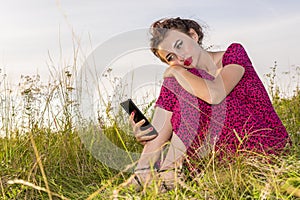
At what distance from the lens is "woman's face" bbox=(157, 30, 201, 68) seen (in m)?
2.62

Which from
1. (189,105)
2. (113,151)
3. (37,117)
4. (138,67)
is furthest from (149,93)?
(189,105)

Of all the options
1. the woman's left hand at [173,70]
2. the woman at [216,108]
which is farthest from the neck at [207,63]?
the woman's left hand at [173,70]

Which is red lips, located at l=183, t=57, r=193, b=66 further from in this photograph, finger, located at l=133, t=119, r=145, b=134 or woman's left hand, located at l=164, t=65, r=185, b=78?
finger, located at l=133, t=119, r=145, b=134

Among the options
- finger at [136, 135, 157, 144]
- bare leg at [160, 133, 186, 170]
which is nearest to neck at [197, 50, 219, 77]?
bare leg at [160, 133, 186, 170]

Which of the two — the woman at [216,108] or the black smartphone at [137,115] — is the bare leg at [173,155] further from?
the black smartphone at [137,115]

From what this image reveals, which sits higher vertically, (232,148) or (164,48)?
(164,48)

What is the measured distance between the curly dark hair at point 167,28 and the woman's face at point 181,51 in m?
0.06

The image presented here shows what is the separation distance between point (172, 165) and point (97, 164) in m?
0.77

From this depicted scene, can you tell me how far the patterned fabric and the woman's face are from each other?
7 cm

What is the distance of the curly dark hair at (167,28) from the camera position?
275cm

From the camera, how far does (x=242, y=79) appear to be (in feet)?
8.61

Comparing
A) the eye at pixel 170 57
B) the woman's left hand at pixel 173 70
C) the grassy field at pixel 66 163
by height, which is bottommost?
the grassy field at pixel 66 163

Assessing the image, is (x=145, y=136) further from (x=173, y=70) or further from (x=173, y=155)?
(x=173, y=70)

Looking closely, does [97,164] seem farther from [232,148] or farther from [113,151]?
[232,148]
